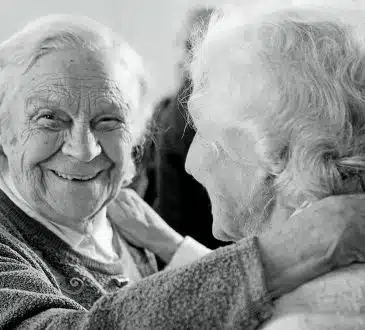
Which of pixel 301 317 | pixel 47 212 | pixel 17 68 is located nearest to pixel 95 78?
pixel 17 68

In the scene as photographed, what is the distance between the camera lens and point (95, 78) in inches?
85.2

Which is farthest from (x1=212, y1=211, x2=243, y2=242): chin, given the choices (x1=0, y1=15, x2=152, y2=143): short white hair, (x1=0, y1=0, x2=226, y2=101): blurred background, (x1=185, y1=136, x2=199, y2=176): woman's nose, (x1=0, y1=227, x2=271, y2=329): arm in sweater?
(x1=0, y1=0, x2=226, y2=101): blurred background

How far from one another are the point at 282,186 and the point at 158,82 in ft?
3.71

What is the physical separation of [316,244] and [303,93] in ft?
0.95

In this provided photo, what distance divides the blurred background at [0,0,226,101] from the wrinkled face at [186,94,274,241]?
220 cm

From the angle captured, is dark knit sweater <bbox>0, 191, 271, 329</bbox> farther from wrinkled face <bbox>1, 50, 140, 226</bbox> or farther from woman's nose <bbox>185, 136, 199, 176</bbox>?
wrinkled face <bbox>1, 50, 140, 226</bbox>

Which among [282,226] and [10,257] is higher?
[282,226]

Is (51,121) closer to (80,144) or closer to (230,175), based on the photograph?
(80,144)

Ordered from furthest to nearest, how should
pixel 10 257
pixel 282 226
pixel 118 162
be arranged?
pixel 118 162 < pixel 10 257 < pixel 282 226

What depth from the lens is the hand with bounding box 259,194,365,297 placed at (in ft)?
4.58

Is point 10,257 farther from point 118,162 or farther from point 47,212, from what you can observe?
point 118,162

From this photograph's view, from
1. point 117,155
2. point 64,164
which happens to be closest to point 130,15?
point 117,155

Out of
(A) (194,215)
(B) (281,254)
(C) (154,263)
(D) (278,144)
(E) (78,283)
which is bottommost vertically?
(A) (194,215)

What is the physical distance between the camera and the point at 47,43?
2111 millimetres
